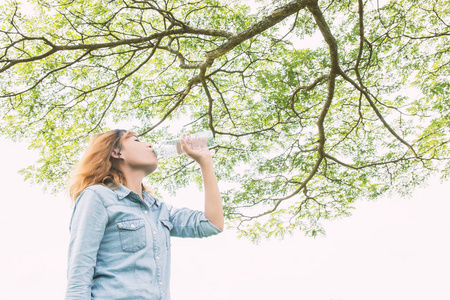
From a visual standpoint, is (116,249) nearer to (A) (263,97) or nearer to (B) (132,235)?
(B) (132,235)

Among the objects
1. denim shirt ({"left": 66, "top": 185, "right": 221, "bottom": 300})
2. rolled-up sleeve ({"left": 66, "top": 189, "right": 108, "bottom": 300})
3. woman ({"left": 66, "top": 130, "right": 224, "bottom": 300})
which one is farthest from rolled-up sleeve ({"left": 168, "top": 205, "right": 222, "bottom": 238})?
rolled-up sleeve ({"left": 66, "top": 189, "right": 108, "bottom": 300})

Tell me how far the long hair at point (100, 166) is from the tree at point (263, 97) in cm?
207

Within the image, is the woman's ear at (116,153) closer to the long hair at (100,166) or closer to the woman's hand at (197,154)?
the long hair at (100,166)

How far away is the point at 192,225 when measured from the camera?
1.27 meters

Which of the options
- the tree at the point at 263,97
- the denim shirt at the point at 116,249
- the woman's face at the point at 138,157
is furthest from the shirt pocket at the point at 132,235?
the tree at the point at 263,97

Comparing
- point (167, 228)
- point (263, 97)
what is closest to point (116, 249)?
point (167, 228)

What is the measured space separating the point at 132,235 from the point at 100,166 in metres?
0.34

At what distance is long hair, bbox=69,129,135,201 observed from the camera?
1179 mm

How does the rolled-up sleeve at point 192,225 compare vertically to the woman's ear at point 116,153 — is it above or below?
below

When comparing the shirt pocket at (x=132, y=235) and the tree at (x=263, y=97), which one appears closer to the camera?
the shirt pocket at (x=132, y=235)

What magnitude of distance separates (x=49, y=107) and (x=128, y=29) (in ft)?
4.23

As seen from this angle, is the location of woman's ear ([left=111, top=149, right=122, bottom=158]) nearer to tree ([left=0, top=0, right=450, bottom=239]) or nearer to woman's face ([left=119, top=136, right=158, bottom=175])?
woman's face ([left=119, top=136, right=158, bottom=175])

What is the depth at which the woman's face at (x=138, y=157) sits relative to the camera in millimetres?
1271

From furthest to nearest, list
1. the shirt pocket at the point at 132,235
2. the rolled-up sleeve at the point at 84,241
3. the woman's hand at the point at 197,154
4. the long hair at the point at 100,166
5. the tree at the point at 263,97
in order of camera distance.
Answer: the tree at the point at 263,97, the woman's hand at the point at 197,154, the long hair at the point at 100,166, the shirt pocket at the point at 132,235, the rolled-up sleeve at the point at 84,241
